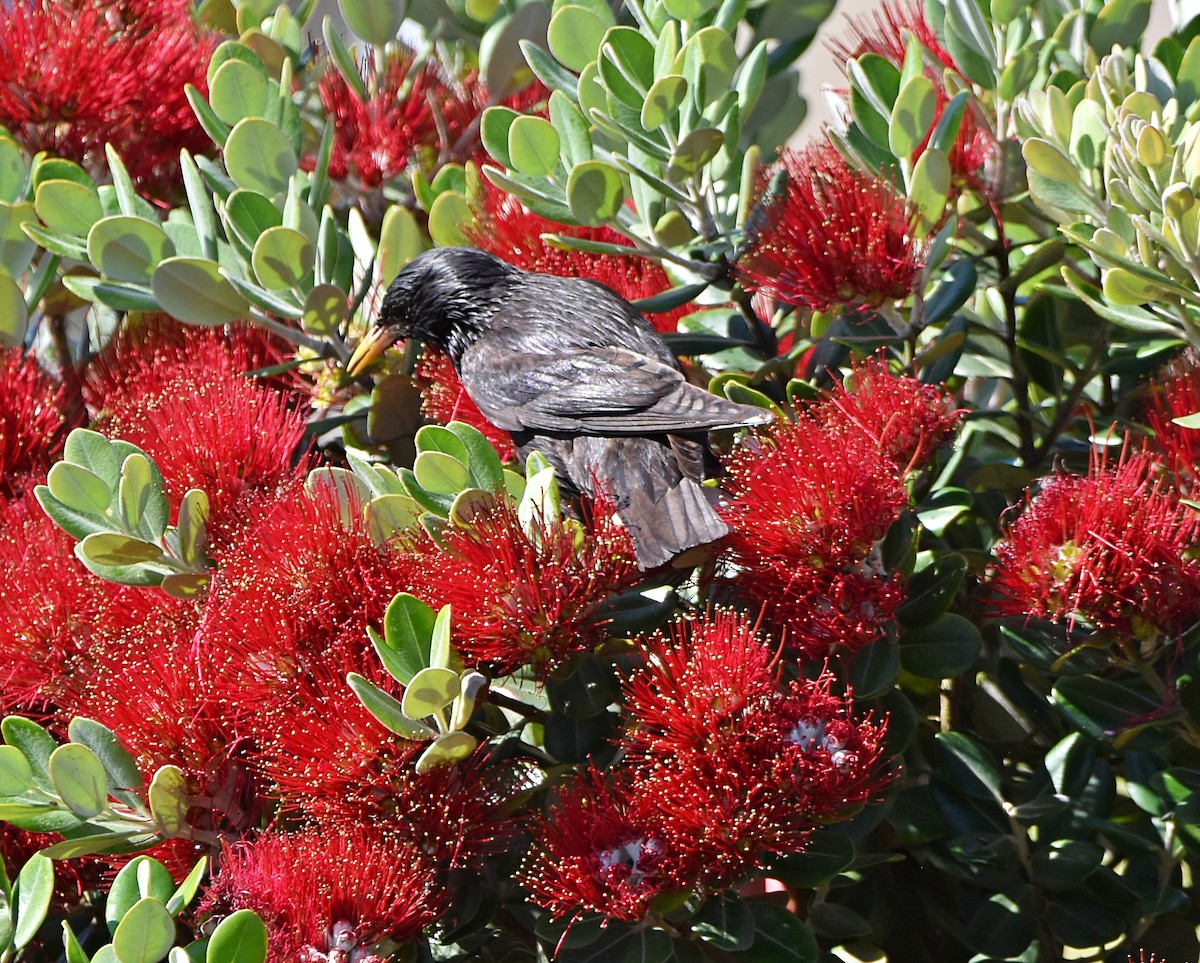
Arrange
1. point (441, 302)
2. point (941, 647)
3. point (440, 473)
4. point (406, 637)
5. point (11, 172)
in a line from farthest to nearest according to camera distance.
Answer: point (441, 302) < point (11, 172) < point (941, 647) < point (440, 473) < point (406, 637)

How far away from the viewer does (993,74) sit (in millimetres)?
1781

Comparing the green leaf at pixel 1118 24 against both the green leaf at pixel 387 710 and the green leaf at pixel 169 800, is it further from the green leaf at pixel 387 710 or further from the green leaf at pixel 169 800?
the green leaf at pixel 169 800

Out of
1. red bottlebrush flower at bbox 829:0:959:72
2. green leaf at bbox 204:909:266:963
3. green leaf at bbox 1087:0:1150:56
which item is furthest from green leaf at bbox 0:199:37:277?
green leaf at bbox 1087:0:1150:56

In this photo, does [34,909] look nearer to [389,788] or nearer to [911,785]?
[389,788]

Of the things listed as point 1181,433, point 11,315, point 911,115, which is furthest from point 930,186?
point 11,315

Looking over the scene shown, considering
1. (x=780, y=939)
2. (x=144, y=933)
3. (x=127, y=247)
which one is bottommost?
(x=780, y=939)

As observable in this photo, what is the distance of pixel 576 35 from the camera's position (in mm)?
1730

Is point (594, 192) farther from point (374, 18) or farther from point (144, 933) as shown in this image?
point (144, 933)

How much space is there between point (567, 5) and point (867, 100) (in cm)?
39

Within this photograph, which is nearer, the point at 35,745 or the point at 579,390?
the point at 35,745

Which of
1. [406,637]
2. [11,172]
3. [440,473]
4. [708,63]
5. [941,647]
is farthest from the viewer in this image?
[11,172]

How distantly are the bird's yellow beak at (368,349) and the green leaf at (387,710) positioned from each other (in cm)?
71

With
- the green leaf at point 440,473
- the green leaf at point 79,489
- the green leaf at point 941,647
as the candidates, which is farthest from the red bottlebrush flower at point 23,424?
the green leaf at point 941,647

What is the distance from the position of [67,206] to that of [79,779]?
79 centimetres
